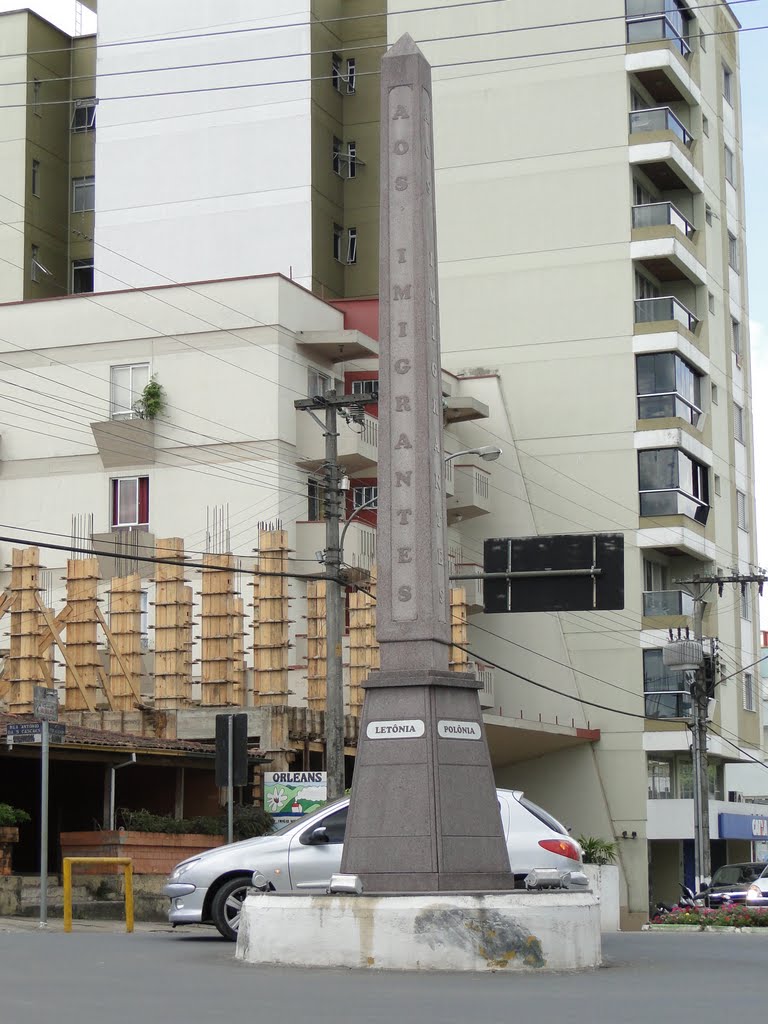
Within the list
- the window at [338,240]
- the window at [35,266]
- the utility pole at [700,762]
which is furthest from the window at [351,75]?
the utility pole at [700,762]

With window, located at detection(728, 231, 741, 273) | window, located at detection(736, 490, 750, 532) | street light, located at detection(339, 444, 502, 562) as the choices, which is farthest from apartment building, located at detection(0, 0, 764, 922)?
street light, located at detection(339, 444, 502, 562)

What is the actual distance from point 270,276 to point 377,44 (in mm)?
16773

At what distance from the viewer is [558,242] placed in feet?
171

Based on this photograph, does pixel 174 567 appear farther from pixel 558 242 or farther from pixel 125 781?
pixel 558 242

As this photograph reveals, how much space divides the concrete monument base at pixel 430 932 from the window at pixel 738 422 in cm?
4603

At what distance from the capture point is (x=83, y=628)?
36.0 metres

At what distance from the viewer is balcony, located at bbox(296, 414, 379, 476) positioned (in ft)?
143

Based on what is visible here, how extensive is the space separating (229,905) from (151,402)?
A: 26696mm

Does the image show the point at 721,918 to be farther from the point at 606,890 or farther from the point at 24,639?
the point at 24,639

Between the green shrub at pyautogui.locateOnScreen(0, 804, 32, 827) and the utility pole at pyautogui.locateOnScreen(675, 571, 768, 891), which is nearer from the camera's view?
the green shrub at pyautogui.locateOnScreen(0, 804, 32, 827)

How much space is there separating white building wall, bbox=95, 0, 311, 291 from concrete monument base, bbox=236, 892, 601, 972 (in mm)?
40314

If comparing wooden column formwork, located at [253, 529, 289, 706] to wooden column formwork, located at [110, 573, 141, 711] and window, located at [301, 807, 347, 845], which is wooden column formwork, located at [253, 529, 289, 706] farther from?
window, located at [301, 807, 347, 845]

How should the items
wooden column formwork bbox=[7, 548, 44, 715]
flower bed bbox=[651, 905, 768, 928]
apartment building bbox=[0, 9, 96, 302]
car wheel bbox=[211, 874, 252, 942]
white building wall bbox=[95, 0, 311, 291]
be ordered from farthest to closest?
apartment building bbox=[0, 9, 96, 302] < white building wall bbox=[95, 0, 311, 291] < wooden column formwork bbox=[7, 548, 44, 715] < flower bed bbox=[651, 905, 768, 928] < car wheel bbox=[211, 874, 252, 942]

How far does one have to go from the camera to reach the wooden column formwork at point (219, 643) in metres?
35.8
